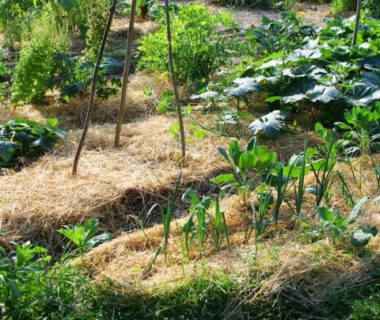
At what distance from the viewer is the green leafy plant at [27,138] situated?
14.8 ft

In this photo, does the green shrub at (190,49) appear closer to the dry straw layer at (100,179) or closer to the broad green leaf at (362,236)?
the dry straw layer at (100,179)

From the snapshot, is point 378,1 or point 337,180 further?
point 378,1

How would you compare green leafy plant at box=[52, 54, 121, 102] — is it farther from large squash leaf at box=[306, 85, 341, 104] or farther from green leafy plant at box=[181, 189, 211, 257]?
green leafy plant at box=[181, 189, 211, 257]

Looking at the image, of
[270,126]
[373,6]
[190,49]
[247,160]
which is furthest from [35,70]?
[373,6]

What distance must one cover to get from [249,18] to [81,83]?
477 cm

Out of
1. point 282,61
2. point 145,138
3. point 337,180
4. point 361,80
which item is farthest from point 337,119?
point 145,138

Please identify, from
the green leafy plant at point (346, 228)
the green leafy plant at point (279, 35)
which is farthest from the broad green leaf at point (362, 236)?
the green leafy plant at point (279, 35)

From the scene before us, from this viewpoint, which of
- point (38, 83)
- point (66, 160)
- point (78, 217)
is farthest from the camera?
point (38, 83)

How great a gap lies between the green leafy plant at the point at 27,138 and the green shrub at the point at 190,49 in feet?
5.11

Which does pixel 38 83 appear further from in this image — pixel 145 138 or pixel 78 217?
pixel 78 217

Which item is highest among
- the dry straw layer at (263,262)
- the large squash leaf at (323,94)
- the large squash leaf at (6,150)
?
the large squash leaf at (323,94)

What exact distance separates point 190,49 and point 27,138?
1.91 m

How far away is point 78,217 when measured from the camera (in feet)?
12.6

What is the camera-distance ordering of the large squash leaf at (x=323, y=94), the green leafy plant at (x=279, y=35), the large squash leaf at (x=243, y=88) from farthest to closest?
1. the green leafy plant at (x=279, y=35)
2. the large squash leaf at (x=243, y=88)
3. the large squash leaf at (x=323, y=94)
